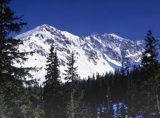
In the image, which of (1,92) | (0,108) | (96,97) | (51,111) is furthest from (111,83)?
(1,92)

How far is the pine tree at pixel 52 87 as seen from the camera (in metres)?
58.9

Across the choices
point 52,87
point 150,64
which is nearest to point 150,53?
point 150,64

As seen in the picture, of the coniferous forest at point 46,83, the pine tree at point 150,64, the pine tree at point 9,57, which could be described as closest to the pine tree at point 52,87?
the coniferous forest at point 46,83

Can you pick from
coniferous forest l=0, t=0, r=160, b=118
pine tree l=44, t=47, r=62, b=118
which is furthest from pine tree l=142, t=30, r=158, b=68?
pine tree l=44, t=47, r=62, b=118

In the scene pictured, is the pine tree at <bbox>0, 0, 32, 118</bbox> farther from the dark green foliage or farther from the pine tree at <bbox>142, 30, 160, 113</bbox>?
the dark green foliage

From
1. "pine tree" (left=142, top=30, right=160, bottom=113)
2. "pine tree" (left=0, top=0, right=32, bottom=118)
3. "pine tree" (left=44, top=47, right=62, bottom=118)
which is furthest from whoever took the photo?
"pine tree" (left=44, top=47, right=62, bottom=118)

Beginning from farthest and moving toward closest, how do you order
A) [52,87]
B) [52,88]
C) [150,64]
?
[52,88] → [52,87] → [150,64]

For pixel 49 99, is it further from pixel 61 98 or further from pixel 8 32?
pixel 8 32

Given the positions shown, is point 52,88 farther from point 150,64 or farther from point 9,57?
point 9,57

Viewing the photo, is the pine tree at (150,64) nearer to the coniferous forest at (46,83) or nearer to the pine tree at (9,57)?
the coniferous forest at (46,83)

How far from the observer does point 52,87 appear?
5912 centimetres

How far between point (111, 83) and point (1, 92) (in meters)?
112

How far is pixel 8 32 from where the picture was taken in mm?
26734

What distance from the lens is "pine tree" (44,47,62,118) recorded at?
58938mm
